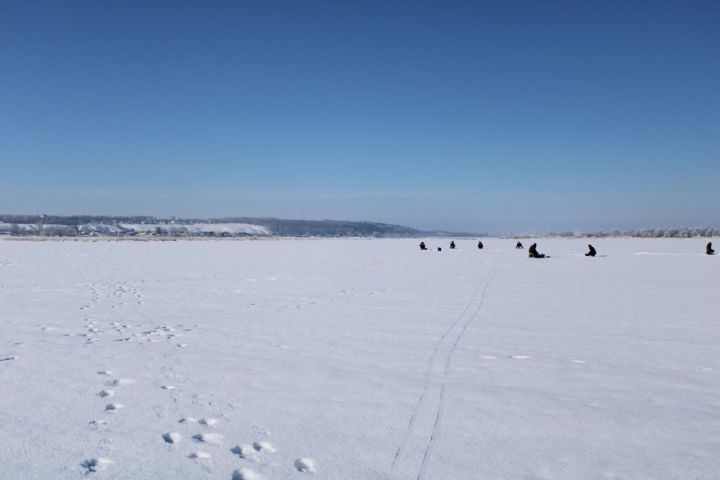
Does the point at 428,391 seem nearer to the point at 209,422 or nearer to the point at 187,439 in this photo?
the point at 209,422

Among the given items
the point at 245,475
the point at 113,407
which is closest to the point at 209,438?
the point at 245,475

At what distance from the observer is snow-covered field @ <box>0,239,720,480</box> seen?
12.3 ft

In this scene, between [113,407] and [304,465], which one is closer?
[304,465]

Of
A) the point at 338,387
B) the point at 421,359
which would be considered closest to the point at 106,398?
the point at 338,387

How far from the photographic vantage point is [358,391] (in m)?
5.34


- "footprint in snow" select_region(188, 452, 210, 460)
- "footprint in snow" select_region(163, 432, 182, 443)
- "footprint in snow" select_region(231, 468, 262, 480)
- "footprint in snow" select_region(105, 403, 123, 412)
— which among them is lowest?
"footprint in snow" select_region(231, 468, 262, 480)

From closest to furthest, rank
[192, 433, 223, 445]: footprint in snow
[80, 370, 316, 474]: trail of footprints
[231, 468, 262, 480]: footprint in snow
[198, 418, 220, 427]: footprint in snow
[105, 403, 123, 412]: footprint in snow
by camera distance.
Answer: [231, 468, 262, 480]: footprint in snow, [80, 370, 316, 474]: trail of footprints, [192, 433, 223, 445]: footprint in snow, [198, 418, 220, 427]: footprint in snow, [105, 403, 123, 412]: footprint in snow

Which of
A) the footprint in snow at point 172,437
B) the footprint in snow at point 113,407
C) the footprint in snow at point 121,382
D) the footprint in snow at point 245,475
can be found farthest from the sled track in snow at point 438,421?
the footprint in snow at point 121,382

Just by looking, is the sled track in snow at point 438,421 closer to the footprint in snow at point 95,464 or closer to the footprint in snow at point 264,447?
the footprint in snow at point 264,447

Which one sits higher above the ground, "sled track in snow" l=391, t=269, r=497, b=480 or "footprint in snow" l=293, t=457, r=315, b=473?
"sled track in snow" l=391, t=269, r=497, b=480

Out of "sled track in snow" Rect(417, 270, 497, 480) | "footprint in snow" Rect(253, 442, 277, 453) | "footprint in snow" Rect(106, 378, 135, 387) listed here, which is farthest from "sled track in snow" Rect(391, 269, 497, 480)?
"footprint in snow" Rect(106, 378, 135, 387)

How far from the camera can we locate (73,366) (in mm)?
6137

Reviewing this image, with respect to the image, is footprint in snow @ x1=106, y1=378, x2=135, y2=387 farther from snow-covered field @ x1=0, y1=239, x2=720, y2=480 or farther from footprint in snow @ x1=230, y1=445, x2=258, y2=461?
footprint in snow @ x1=230, y1=445, x2=258, y2=461

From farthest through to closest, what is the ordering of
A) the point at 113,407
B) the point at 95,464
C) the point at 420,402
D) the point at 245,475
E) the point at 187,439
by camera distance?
the point at 420,402 < the point at 113,407 < the point at 187,439 < the point at 95,464 < the point at 245,475
